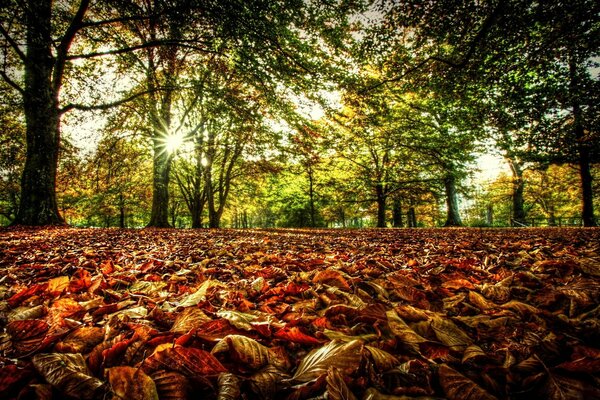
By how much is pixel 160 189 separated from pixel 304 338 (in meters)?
11.0

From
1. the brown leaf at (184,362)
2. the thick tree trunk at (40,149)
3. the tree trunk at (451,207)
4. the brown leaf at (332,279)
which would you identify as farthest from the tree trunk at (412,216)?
A: the brown leaf at (184,362)

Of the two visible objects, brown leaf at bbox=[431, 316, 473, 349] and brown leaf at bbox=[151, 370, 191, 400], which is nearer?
brown leaf at bbox=[151, 370, 191, 400]

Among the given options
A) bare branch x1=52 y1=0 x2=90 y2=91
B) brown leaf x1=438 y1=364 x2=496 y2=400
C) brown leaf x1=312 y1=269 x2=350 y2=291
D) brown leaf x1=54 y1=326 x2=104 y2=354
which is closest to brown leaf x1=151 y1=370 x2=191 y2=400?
brown leaf x1=54 y1=326 x2=104 y2=354

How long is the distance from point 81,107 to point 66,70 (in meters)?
1.85

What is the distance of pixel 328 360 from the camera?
33.5 inches

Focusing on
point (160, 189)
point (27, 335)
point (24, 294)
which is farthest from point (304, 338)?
point (160, 189)

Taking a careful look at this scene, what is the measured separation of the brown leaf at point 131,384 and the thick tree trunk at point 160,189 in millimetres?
10611

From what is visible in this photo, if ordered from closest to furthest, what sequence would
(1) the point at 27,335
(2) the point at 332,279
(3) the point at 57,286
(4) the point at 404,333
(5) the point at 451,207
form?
(1) the point at 27,335 < (4) the point at 404,333 < (3) the point at 57,286 < (2) the point at 332,279 < (5) the point at 451,207

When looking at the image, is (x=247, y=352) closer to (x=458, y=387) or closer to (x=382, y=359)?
(x=382, y=359)

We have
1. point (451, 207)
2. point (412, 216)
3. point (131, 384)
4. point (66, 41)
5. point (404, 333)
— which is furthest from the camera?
point (412, 216)

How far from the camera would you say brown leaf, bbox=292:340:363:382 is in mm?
809

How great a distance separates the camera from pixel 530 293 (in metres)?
1.57

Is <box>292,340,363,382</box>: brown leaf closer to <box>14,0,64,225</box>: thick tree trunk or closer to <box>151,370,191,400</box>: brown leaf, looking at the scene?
<box>151,370,191,400</box>: brown leaf

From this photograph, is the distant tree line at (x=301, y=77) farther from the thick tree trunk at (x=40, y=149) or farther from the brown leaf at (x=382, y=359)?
the brown leaf at (x=382, y=359)
